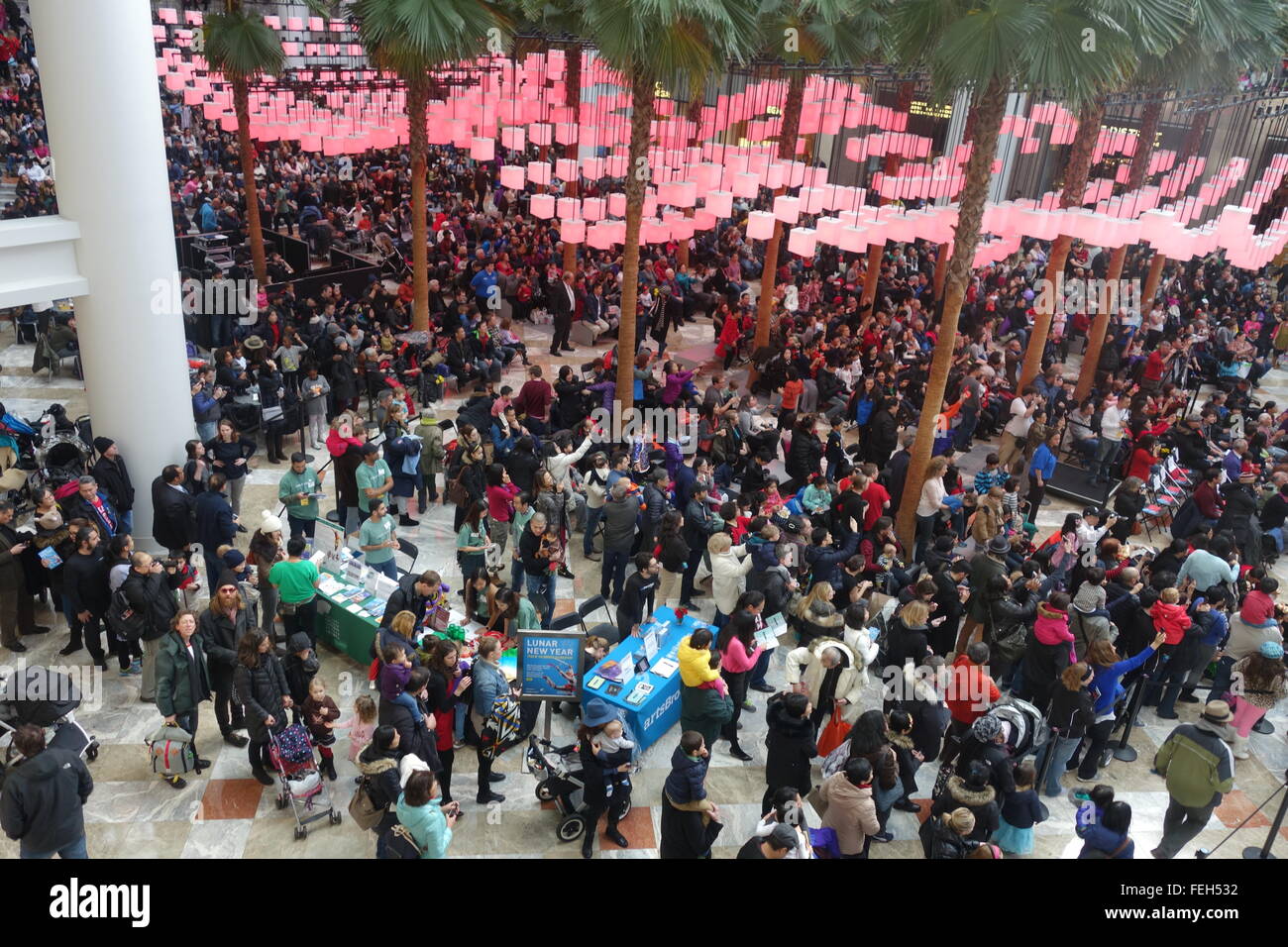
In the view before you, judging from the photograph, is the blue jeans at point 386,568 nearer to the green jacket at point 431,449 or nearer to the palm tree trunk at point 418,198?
the green jacket at point 431,449

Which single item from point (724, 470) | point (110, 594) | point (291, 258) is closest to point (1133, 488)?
point (724, 470)

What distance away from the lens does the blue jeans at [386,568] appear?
959cm

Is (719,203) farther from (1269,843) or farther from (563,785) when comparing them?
(1269,843)

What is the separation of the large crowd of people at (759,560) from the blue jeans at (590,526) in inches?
2.2

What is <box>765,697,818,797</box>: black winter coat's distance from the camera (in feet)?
23.6

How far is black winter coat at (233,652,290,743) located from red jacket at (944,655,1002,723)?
499 cm

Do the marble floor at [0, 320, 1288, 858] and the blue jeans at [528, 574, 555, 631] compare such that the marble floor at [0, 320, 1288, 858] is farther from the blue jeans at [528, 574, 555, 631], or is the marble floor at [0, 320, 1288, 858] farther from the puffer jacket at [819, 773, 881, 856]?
the blue jeans at [528, 574, 555, 631]

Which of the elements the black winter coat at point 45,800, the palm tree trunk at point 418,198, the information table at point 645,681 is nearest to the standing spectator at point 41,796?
the black winter coat at point 45,800

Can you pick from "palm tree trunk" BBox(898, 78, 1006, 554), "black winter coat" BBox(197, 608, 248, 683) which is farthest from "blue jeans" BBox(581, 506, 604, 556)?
"black winter coat" BBox(197, 608, 248, 683)

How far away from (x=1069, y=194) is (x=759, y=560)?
929cm

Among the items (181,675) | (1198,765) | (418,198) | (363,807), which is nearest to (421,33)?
(418,198)

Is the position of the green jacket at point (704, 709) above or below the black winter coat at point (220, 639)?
below

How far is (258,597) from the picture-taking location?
8.89m

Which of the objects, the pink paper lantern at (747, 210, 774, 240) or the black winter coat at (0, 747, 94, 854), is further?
the pink paper lantern at (747, 210, 774, 240)
